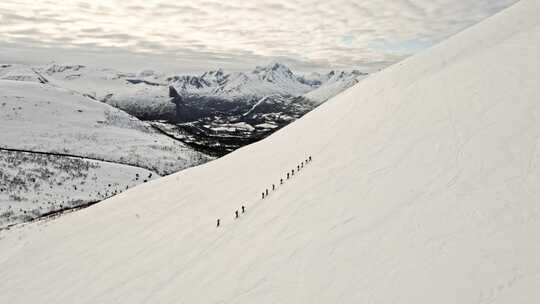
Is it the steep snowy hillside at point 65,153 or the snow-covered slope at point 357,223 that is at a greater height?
the snow-covered slope at point 357,223

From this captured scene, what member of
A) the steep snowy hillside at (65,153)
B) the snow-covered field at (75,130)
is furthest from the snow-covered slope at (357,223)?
the snow-covered field at (75,130)

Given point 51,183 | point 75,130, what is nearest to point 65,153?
point 75,130

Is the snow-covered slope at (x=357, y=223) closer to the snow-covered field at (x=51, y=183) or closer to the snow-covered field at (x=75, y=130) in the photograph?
the snow-covered field at (x=51, y=183)

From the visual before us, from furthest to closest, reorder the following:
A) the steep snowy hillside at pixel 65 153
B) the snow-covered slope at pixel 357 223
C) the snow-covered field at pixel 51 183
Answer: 1. the steep snowy hillside at pixel 65 153
2. the snow-covered field at pixel 51 183
3. the snow-covered slope at pixel 357 223

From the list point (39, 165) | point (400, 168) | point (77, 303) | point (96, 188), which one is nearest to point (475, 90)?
point (400, 168)

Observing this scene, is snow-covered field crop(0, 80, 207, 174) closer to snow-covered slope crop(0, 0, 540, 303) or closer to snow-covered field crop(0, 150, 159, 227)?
snow-covered field crop(0, 150, 159, 227)

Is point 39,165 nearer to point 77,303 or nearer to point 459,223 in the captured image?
point 77,303
